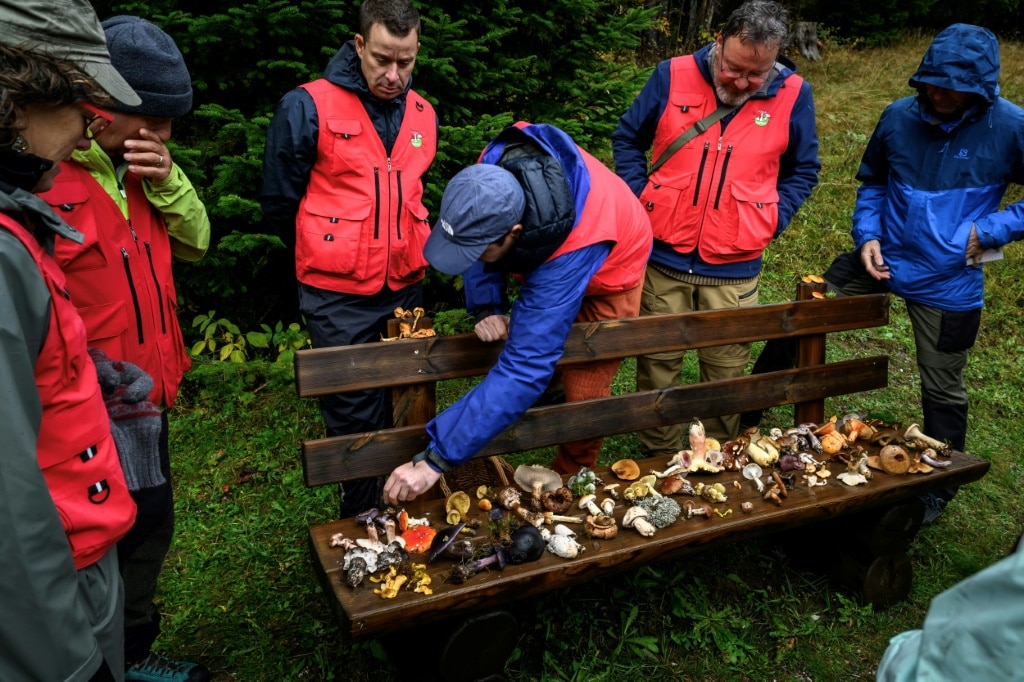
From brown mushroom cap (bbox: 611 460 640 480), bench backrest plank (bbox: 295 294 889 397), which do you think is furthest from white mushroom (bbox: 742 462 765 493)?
bench backrest plank (bbox: 295 294 889 397)

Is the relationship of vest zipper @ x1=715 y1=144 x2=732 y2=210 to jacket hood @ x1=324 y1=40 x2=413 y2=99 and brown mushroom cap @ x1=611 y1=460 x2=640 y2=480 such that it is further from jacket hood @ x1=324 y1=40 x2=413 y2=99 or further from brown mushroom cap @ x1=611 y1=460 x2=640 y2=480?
jacket hood @ x1=324 y1=40 x2=413 y2=99

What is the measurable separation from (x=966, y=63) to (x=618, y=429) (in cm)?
239

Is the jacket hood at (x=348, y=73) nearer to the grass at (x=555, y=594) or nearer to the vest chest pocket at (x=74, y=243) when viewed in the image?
the vest chest pocket at (x=74, y=243)

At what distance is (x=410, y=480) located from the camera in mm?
2691

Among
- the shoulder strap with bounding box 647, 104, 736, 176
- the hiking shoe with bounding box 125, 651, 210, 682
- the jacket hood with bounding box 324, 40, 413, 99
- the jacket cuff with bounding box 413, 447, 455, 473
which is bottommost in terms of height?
the hiking shoe with bounding box 125, 651, 210, 682

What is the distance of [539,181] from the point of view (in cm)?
267

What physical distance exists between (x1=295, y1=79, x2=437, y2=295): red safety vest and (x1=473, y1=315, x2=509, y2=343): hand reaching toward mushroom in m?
0.77

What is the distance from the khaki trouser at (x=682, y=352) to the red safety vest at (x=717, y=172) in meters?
0.24

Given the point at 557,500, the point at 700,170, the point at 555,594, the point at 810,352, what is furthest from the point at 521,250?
the point at 810,352

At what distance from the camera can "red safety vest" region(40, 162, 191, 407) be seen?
229cm

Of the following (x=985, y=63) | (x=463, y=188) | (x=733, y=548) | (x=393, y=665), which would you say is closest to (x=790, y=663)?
(x=733, y=548)

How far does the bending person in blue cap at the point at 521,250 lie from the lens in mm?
2520

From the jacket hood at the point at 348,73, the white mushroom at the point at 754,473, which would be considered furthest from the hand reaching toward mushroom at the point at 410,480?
the jacket hood at the point at 348,73

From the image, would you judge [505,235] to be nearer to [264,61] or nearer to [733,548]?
[733,548]
